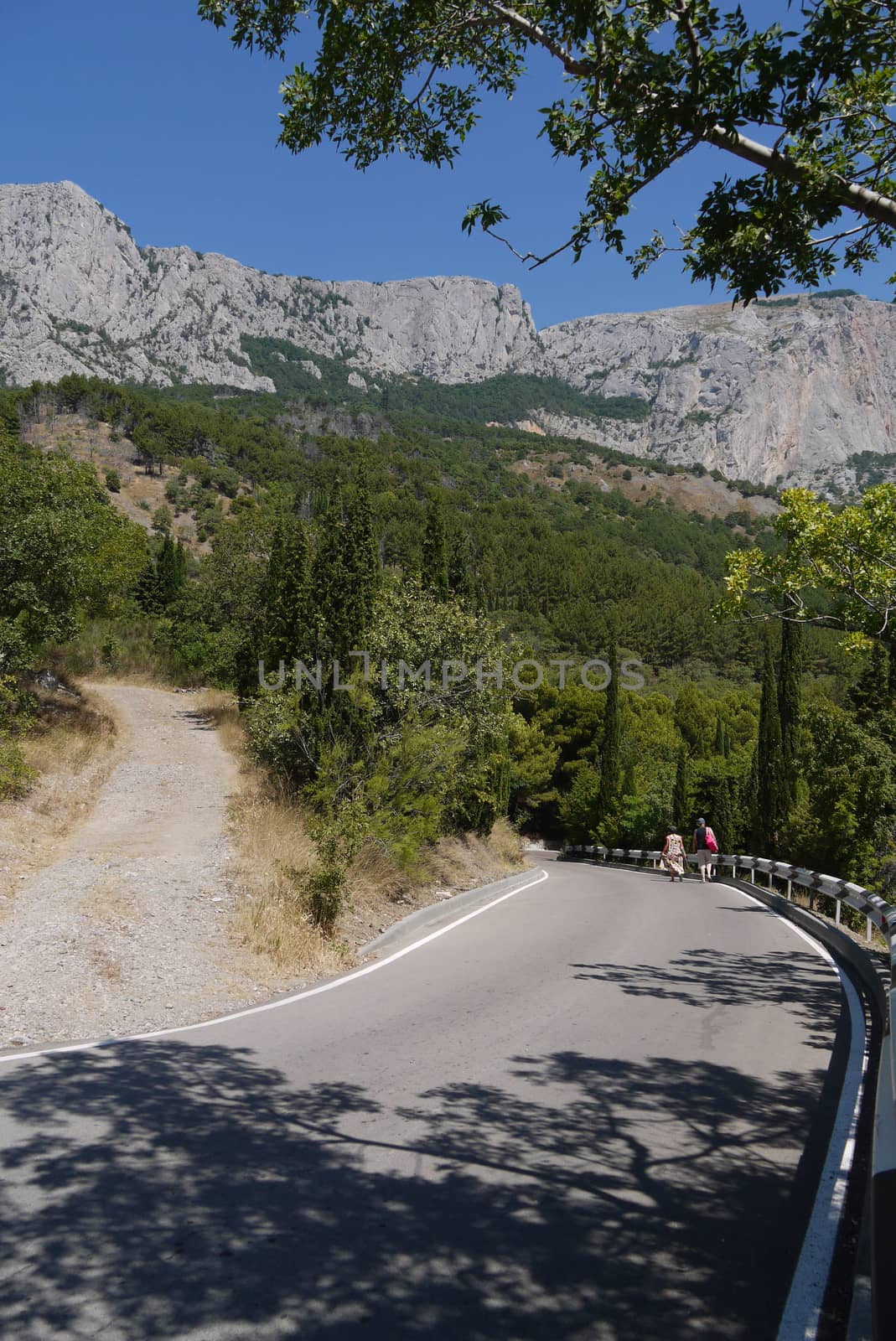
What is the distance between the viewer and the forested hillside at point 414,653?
1891 centimetres

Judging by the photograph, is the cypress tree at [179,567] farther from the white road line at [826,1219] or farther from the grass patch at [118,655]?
the white road line at [826,1219]

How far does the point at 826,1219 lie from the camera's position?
13.1ft

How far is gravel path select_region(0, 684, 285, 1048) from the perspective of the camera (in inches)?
316

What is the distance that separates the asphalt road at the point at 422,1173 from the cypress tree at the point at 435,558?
54.9 feet

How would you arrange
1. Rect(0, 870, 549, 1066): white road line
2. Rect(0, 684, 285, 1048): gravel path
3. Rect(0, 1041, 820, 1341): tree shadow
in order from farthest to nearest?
1. Rect(0, 684, 285, 1048): gravel path
2. Rect(0, 870, 549, 1066): white road line
3. Rect(0, 1041, 820, 1341): tree shadow

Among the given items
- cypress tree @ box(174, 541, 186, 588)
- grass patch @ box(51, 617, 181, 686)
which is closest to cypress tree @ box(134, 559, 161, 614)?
cypress tree @ box(174, 541, 186, 588)

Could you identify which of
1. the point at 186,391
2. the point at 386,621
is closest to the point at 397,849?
the point at 386,621

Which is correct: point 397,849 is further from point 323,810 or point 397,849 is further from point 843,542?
point 843,542

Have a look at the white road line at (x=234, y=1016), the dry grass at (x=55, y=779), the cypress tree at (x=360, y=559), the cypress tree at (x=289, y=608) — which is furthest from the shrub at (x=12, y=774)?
the cypress tree at (x=289, y=608)

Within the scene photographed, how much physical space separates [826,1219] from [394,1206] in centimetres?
194

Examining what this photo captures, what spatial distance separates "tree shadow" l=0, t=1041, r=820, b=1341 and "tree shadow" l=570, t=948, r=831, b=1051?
100 inches

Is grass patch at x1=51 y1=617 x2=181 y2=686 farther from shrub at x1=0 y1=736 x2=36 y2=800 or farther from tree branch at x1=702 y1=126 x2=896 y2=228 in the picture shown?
tree branch at x1=702 y1=126 x2=896 y2=228

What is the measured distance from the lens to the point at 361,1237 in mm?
3676

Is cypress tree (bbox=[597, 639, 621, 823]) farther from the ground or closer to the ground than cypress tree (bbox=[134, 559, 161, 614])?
closer to the ground
